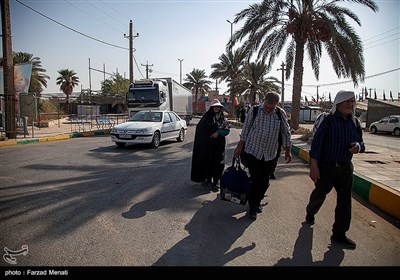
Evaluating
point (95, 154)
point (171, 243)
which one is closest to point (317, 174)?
point (171, 243)

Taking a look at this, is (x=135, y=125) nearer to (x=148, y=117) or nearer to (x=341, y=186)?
(x=148, y=117)

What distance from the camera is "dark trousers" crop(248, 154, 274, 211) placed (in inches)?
163

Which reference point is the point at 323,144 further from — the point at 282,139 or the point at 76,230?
the point at 76,230

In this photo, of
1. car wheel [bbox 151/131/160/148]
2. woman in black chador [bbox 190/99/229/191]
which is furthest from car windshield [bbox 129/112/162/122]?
woman in black chador [bbox 190/99/229/191]

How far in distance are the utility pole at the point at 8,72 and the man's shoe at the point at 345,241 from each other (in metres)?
14.7

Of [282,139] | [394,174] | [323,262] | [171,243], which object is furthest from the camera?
[394,174]

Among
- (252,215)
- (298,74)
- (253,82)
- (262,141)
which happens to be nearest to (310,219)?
(252,215)

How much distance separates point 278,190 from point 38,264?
14.0 ft

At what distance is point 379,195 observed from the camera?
4.97 meters

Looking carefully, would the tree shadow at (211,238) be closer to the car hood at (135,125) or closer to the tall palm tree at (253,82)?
the car hood at (135,125)

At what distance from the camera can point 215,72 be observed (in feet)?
130

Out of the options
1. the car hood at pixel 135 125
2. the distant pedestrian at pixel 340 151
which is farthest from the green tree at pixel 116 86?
the distant pedestrian at pixel 340 151

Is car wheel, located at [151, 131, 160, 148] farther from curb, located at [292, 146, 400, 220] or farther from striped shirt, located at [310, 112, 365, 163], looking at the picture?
striped shirt, located at [310, 112, 365, 163]

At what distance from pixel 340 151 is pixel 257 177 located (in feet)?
3.81
